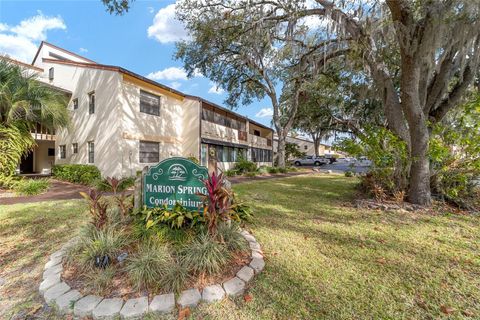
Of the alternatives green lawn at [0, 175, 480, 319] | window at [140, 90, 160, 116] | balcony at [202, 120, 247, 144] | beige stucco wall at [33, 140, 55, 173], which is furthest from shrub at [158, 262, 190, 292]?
beige stucco wall at [33, 140, 55, 173]

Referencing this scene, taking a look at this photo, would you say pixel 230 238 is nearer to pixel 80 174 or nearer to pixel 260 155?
pixel 80 174

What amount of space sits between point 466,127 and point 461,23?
2.65m

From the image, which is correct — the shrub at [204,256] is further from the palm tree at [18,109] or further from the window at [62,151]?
the window at [62,151]

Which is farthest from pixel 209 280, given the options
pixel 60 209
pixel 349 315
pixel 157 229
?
pixel 60 209

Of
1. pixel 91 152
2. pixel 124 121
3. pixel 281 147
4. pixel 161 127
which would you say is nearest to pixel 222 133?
pixel 161 127

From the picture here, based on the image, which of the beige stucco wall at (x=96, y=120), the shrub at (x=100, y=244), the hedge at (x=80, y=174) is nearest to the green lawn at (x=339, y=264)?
the shrub at (x=100, y=244)

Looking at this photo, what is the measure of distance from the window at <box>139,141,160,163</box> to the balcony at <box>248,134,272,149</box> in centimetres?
1079

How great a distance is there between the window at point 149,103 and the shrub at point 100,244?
34.3 feet

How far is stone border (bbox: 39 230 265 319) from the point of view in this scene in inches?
84.0

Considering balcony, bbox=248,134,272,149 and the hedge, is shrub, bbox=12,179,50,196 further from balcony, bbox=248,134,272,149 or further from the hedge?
balcony, bbox=248,134,272,149

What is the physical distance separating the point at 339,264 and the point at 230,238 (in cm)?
158

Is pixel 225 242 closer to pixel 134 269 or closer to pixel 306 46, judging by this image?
pixel 134 269

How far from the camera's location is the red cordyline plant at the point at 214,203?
9.98 ft

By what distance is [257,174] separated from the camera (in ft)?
52.3
